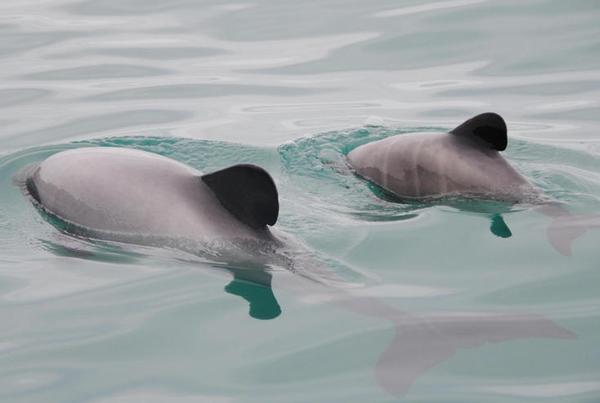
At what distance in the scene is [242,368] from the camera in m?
5.79

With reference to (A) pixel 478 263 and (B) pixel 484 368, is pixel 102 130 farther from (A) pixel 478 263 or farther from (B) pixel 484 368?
(B) pixel 484 368

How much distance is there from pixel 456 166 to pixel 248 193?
100 inches

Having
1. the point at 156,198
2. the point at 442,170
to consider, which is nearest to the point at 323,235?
the point at 156,198

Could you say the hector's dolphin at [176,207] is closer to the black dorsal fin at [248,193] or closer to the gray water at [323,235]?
the black dorsal fin at [248,193]

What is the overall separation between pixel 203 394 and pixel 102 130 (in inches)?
275

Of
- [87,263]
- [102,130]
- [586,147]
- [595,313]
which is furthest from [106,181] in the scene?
[586,147]

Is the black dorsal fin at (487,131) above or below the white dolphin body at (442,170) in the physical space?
above

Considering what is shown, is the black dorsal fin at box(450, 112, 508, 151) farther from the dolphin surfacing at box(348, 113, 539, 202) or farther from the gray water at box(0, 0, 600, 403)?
the gray water at box(0, 0, 600, 403)

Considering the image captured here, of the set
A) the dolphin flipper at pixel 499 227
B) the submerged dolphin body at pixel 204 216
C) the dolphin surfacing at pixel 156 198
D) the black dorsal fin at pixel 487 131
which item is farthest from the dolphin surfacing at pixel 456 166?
the dolphin surfacing at pixel 156 198

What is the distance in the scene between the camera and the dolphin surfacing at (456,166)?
Answer: 8820 millimetres

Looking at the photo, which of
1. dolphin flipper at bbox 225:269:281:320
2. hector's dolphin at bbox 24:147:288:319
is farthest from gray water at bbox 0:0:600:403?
hector's dolphin at bbox 24:147:288:319

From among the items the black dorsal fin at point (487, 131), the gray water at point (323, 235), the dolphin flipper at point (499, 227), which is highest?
the black dorsal fin at point (487, 131)

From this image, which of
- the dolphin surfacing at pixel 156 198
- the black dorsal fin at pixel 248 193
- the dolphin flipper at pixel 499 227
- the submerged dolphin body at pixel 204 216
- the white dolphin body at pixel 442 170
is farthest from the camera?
the white dolphin body at pixel 442 170

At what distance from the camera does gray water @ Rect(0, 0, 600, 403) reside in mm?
5723
